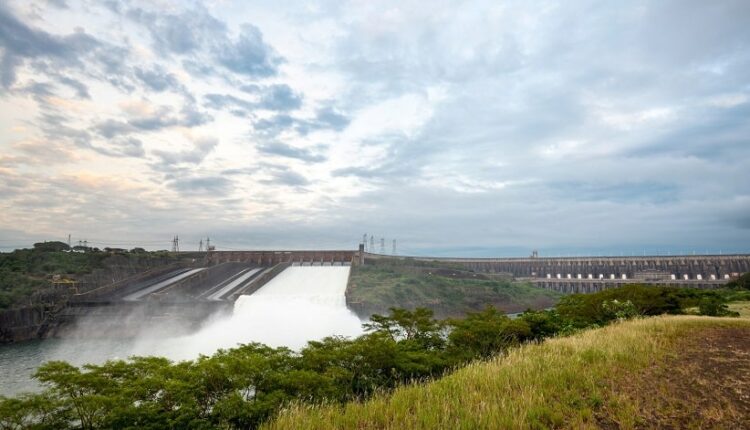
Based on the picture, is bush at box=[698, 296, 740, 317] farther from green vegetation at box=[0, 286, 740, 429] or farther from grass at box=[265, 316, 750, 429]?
grass at box=[265, 316, 750, 429]

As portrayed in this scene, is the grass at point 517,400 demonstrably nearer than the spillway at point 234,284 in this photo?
Yes

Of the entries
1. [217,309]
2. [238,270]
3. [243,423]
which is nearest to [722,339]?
[243,423]

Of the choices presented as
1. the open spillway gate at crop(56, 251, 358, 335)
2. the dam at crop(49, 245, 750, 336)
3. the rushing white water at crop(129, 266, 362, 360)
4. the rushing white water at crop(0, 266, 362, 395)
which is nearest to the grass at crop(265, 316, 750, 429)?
the rushing white water at crop(129, 266, 362, 360)

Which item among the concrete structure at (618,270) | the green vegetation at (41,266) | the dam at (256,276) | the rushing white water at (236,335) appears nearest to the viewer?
the rushing white water at (236,335)

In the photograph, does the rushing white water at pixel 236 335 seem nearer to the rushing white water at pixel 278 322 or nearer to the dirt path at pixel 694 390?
the rushing white water at pixel 278 322

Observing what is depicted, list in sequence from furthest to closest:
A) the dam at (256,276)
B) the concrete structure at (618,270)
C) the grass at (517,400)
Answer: the concrete structure at (618,270), the dam at (256,276), the grass at (517,400)

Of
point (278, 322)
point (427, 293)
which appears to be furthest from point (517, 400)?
point (427, 293)

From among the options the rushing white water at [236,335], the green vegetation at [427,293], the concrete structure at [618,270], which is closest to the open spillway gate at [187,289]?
the rushing white water at [236,335]
